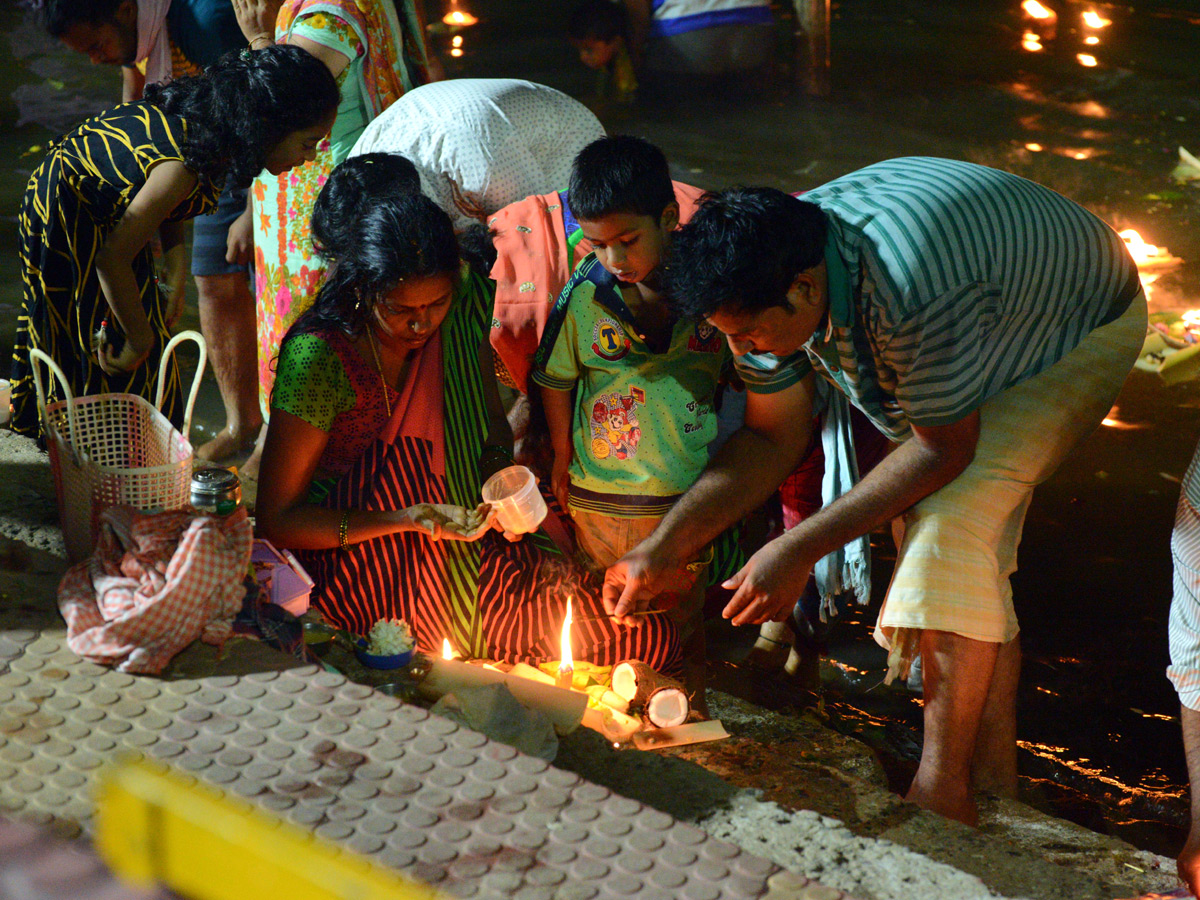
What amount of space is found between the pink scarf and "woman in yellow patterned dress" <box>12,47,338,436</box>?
21.4 inches

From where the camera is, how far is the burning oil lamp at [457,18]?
11.1m

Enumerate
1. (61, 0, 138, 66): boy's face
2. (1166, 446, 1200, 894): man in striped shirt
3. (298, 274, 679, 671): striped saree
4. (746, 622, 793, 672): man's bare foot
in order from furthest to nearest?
(61, 0, 138, 66): boy's face → (746, 622, 793, 672): man's bare foot → (298, 274, 679, 671): striped saree → (1166, 446, 1200, 894): man in striped shirt

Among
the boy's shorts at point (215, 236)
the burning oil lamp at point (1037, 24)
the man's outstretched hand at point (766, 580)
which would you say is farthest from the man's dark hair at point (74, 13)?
the burning oil lamp at point (1037, 24)

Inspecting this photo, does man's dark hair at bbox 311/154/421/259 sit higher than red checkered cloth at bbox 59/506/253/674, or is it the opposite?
man's dark hair at bbox 311/154/421/259

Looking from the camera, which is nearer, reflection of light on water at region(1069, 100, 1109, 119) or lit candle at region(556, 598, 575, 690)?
lit candle at region(556, 598, 575, 690)

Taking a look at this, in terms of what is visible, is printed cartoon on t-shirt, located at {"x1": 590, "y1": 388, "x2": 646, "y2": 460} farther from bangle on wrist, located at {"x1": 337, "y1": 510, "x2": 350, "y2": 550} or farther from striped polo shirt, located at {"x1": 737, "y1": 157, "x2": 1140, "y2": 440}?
bangle on wrist, located at {"x1": 337, "y1": 510, "x2": 350, "y2": 550}

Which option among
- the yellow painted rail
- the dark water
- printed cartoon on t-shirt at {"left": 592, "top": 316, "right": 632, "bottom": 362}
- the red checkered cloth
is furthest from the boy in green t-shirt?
the yellow painted rail

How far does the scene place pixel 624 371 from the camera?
2904 mm

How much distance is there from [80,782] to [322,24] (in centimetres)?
264

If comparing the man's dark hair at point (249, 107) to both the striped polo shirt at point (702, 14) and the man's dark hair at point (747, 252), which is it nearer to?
the man's dark hair at point (747, 252)

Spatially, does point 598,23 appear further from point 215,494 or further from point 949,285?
point 215,494

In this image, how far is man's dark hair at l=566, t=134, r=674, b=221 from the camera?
107 inches

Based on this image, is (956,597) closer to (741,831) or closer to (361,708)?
(741,831)

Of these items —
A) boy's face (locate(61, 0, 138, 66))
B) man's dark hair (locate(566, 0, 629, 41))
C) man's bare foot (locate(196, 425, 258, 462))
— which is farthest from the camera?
man's dark hair (locate(566, 0, 629, 41))
